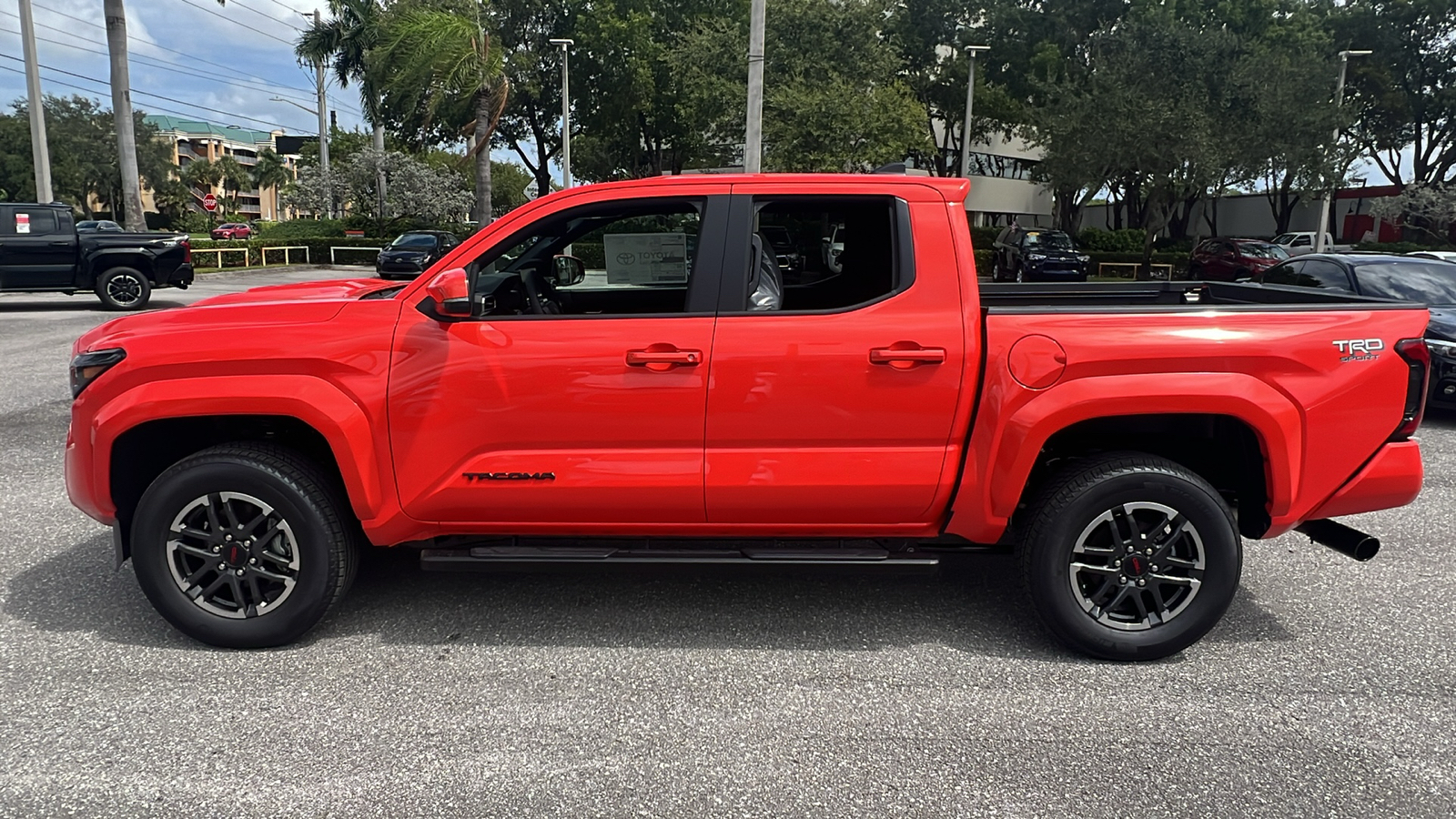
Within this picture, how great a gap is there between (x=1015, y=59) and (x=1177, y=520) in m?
40.2

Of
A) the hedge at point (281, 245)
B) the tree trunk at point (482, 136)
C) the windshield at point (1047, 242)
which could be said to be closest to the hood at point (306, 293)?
the tree trunk at point (482, 136)

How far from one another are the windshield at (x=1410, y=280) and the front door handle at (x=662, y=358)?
26.4 feet

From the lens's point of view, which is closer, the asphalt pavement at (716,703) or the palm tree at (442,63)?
the asphalt pavement at (716,703)

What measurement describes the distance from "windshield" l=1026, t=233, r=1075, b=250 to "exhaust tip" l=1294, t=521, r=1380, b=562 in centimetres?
2395

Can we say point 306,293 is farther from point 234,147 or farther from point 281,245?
point 234,147

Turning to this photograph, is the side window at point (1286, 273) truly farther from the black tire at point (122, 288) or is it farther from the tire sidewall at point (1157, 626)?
the black tire at point (122, 288)

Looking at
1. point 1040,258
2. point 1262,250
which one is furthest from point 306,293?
point 1262,250

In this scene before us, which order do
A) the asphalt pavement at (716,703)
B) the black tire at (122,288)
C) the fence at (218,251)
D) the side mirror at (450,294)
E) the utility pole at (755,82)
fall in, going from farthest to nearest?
the fence at (218,251) → the utility pole at (755,82) → the black tire at (122,288) → the side mirror at (450,294) → the asphalt pavement at (716,703)

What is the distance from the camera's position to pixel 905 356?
11.8ft

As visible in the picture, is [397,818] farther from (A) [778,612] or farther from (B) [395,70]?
(B) [395,70]

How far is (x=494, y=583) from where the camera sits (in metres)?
4.56

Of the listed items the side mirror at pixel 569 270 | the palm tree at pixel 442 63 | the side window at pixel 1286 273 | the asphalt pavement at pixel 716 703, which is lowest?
the asphalt pavement at pixel 716 703

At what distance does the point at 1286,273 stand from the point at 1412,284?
50.5 inches

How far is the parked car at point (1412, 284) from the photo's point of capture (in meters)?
8.29
